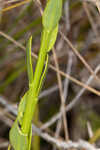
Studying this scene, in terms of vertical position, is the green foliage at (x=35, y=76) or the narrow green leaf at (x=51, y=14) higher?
the narrow green leaf at (x=51, y=14)

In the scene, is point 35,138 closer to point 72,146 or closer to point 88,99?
point 72,146

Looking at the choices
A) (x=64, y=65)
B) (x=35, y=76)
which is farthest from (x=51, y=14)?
(x=64, y=65)

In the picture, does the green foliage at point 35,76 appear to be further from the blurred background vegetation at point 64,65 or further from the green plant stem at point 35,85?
the blurred background vegetation at point 64,65

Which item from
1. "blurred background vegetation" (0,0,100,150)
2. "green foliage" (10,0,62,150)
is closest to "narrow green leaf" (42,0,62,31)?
"green foliage" (10,0,62,150)

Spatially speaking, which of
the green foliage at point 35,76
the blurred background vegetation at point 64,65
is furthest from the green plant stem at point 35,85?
the blurred background vegetation at point 64,65

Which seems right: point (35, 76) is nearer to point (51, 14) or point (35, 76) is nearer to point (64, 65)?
point (51, 14)

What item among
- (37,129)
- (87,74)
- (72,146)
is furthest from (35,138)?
(87,74)

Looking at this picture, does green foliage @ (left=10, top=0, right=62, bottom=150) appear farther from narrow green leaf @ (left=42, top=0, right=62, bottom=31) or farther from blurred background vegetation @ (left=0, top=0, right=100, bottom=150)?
blurred background vegetation @ (left=0, top=0, right=100, bottom=150)

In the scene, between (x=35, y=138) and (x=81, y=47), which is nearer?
(x=35, y=138)
